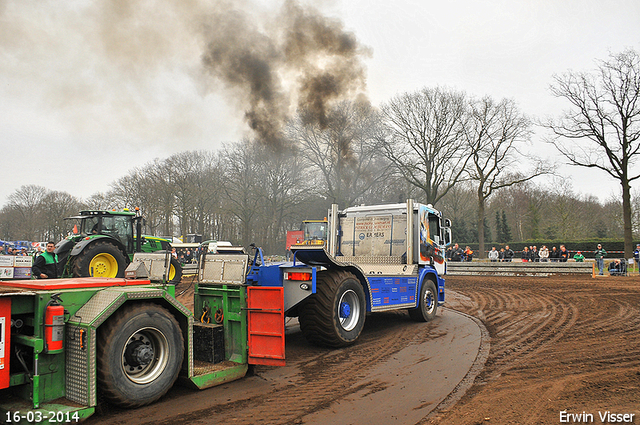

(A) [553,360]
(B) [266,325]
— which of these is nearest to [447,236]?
(A) [553,360]

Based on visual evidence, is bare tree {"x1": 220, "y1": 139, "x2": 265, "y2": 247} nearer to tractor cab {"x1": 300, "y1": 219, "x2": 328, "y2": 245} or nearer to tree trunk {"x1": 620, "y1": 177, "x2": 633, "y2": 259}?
tractor cab {"x1": 300, "y1": 219, "x2": 328, "y2": 245}

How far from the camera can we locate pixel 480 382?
5.38 meters

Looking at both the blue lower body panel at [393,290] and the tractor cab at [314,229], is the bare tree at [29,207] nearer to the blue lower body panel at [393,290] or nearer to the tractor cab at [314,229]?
the tractor cab at [314,229]

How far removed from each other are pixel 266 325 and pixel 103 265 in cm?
941

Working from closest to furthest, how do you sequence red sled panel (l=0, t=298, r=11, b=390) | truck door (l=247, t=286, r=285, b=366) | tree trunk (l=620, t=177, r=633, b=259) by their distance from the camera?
red sled panel (l=0, t=298, r=11, b=390) → truck door (l=247, t=286, r=285, b=366) → tree trunk (l=620, t=177, r=633, b=259)

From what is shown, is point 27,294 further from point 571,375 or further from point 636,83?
point 636,83

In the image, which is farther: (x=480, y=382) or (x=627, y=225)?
(x=627, y=225)

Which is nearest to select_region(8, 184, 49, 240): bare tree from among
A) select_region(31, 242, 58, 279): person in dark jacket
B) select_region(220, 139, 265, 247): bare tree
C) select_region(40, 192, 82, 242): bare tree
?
select_region(40, 192, 82, 242): bare tree

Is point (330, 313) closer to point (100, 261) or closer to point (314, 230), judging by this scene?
point (100, 261)

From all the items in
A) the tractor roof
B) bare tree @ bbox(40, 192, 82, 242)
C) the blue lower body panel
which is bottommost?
the blue lower body panel

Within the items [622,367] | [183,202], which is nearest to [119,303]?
[622,367]

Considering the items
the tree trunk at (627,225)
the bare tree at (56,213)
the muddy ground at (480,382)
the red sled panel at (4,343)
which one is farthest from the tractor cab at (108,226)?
the bare tree at (56,213)

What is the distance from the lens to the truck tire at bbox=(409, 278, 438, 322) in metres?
10.1

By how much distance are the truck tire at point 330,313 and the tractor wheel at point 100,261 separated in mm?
8097
